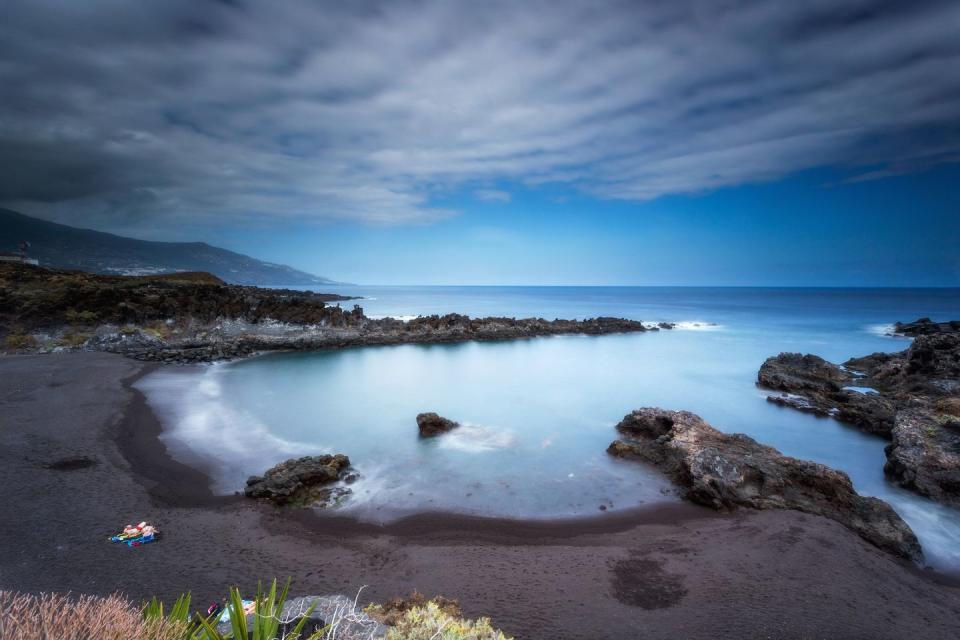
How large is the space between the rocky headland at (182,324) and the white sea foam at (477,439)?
18.6 metres

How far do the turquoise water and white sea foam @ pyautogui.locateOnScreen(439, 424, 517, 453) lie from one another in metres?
0.07

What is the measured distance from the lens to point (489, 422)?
15000 millimetres

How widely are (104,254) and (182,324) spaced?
138 m

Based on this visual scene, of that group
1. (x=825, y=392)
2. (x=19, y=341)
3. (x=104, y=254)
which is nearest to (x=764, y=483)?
(x=825, y=392)

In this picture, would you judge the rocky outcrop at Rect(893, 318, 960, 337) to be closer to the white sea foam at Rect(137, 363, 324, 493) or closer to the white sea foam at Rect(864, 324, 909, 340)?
the white sea foam at Rect(864, 324, 909, 340)

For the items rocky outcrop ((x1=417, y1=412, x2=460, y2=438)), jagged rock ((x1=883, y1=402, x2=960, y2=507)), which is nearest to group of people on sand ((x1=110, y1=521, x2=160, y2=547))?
rocky outcrop ((x1=417, y1=412, x2=460, y2=438))

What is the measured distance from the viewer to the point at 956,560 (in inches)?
291

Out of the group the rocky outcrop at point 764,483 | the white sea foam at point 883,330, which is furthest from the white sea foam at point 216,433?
the white sea foam at point 883,330

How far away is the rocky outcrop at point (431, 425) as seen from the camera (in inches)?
529

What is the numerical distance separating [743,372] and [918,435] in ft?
44.9

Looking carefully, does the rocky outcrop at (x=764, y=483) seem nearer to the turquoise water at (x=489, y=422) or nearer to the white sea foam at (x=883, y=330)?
the turquoise water at (x=489, y=422)

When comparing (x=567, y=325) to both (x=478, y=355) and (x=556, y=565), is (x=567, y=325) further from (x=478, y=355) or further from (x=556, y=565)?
(x=556, y=565)

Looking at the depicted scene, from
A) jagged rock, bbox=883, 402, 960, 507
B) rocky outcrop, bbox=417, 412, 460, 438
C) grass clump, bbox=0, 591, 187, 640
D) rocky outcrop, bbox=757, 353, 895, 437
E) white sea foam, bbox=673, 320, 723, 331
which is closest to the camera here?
grass clump, bbox=0, 591, 187, 640

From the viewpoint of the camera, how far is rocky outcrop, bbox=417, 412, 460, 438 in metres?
13.4
